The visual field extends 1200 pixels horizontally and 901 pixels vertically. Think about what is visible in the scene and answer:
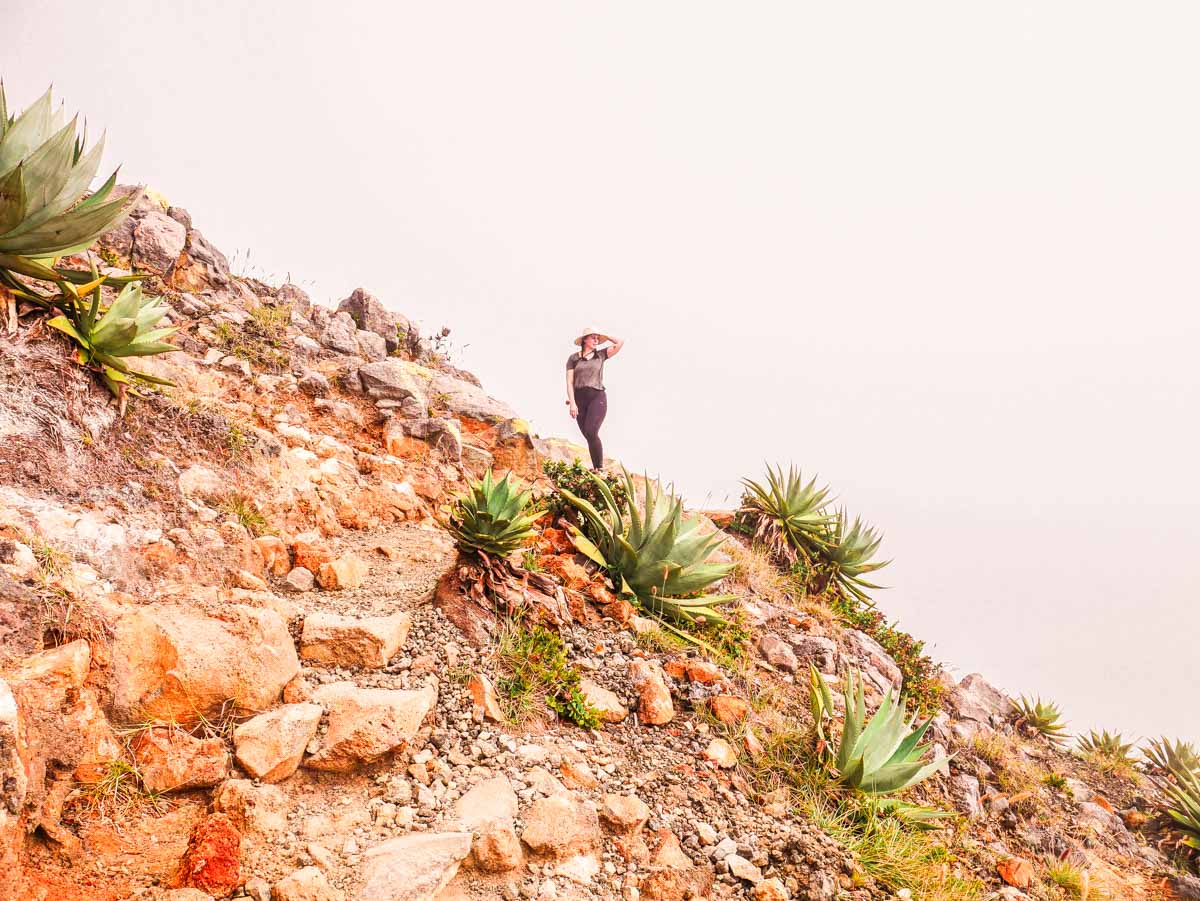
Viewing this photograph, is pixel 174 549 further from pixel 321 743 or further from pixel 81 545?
pixel 321 743

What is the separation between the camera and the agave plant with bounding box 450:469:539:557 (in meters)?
4.09

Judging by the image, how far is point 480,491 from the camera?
415 cm

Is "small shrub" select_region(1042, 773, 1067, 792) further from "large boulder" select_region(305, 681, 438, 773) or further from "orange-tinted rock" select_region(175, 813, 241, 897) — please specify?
"orange-tinted rock" select_region(175, 813, 241, 897)

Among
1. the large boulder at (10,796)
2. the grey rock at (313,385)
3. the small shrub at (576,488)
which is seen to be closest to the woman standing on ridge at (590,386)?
the small shrub at (576,488)

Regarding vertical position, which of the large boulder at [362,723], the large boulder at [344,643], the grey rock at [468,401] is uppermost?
the grey rock at [468,401]

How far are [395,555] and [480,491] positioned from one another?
1.68 metres

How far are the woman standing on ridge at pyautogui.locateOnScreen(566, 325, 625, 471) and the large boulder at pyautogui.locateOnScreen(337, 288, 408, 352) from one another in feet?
13.5

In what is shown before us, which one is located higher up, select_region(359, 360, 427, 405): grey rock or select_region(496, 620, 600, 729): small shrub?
select_region(359, 360, 427, 405): grey rock

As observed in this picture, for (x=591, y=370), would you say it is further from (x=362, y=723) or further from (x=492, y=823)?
(x=492, y=823)

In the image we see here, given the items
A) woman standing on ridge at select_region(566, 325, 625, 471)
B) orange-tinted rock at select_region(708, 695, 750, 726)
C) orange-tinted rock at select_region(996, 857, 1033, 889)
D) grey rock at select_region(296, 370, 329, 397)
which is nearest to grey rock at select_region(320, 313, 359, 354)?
grey rock at select_region(296, 370, 329, 397)

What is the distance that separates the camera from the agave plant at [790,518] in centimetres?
843

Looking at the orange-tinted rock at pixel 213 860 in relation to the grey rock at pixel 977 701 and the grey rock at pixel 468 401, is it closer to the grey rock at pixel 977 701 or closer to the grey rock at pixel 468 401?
the grey rock at pixel 468 401

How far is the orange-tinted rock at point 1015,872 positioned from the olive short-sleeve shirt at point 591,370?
6.49 meters

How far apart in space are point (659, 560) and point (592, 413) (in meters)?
3.68
